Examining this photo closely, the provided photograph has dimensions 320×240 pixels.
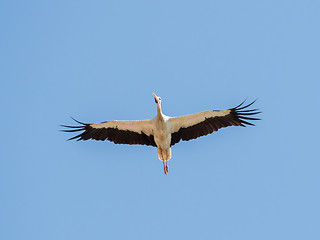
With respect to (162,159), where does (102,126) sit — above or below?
above

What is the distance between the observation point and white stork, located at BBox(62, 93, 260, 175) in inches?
667

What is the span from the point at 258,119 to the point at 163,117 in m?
2.75

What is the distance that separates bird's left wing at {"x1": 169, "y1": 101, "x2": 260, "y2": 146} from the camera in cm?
1698

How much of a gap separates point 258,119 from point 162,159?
3132 millimetres

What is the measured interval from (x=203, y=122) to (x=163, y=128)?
131 cm

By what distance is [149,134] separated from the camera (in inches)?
687

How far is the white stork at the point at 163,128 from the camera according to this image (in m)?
17.0

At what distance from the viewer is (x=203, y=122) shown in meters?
17.3

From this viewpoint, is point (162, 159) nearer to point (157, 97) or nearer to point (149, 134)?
point (149, 134)

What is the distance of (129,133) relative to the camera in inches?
692

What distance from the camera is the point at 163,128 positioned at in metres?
16.8

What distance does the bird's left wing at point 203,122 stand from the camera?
17.0m

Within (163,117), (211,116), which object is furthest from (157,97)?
(211,116)

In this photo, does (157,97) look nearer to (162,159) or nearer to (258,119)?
(162,159)
